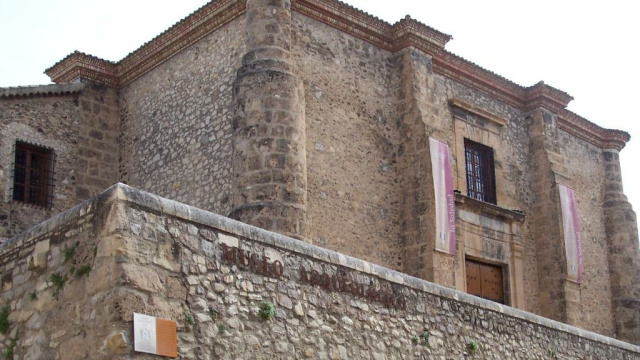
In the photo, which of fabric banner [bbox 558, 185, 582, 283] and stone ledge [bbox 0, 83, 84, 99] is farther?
fabric banner [bbox 558, 185, 582, 283]

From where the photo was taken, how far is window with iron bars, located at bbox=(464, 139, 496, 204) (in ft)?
56.2

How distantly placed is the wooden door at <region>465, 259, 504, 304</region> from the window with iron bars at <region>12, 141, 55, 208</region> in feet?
25.0

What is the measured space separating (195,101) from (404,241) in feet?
14.1

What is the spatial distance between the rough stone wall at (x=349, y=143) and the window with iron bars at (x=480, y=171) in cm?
224

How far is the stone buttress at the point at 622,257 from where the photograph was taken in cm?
1983

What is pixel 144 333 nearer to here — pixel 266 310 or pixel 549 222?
pixel 266 310

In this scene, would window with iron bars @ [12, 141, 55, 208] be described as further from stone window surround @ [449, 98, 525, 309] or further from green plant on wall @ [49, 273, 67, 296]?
green plant on wall @ [49, 273, 67, 296]

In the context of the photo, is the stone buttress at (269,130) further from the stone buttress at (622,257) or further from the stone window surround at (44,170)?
the stone buttress at (622,257)

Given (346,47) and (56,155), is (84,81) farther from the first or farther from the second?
(346,47)

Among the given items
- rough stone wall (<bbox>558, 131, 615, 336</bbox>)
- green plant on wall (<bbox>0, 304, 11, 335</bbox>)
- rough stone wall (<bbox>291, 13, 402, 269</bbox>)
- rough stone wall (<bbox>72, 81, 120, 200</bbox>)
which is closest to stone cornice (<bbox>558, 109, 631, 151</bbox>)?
rough stone wall (<bbox>558, 131, 615, 336</bbox>)

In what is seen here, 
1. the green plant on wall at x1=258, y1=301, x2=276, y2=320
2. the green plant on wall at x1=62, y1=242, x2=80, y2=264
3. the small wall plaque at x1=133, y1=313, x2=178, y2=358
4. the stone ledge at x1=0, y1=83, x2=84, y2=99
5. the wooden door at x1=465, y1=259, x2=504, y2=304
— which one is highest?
the stone ledge at x1=0, y1=83, x2=84, y2=99

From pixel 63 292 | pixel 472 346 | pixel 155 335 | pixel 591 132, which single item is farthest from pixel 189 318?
pixel 591 132

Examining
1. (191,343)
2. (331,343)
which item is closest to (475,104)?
(331,343)

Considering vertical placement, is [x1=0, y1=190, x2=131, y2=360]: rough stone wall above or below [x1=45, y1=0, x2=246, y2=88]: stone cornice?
below
